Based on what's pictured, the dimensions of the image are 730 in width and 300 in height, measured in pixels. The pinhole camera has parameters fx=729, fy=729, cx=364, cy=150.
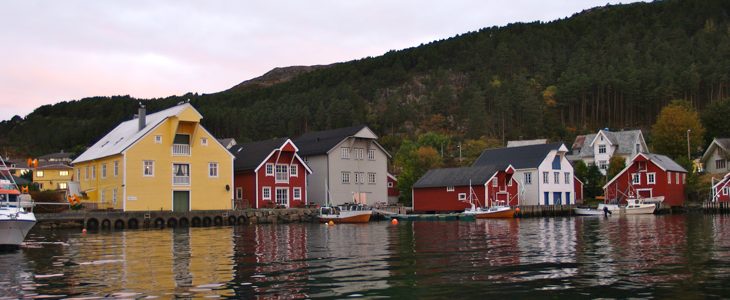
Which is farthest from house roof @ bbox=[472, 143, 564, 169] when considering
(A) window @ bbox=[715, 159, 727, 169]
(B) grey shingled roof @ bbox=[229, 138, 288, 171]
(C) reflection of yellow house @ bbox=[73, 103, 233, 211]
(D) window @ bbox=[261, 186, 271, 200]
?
(C) reflection of yellow house @ bbox=[73, 103, 233, 211]

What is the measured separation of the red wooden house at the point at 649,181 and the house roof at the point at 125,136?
43.7 m

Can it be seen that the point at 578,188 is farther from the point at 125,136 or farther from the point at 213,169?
the point at 125,136

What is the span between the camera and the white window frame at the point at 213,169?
60.2 m

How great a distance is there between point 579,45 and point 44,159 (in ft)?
399

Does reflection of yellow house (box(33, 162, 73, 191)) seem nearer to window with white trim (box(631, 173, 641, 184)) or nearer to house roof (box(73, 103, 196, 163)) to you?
house roof (box(73, 103, 196, 163))

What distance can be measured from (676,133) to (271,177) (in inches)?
2071

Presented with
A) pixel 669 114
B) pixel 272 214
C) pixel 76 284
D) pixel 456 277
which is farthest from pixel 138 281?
pixel 669 114

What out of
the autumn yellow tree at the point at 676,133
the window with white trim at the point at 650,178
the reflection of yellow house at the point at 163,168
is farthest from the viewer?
the autumn yellow tree at the point at 676,133

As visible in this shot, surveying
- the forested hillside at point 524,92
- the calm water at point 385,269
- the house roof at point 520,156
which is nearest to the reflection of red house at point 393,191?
the house roof at point 520,156

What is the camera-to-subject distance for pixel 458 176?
71750mm

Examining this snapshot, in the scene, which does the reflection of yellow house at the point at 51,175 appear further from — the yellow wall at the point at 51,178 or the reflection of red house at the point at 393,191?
the reflection of red house at the point at 393,191

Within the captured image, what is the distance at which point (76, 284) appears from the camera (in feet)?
56.7

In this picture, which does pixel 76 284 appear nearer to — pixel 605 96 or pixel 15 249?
pixel 15 249

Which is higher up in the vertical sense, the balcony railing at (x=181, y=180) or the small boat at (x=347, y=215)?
the balcony railing at (x=181, y=180)
